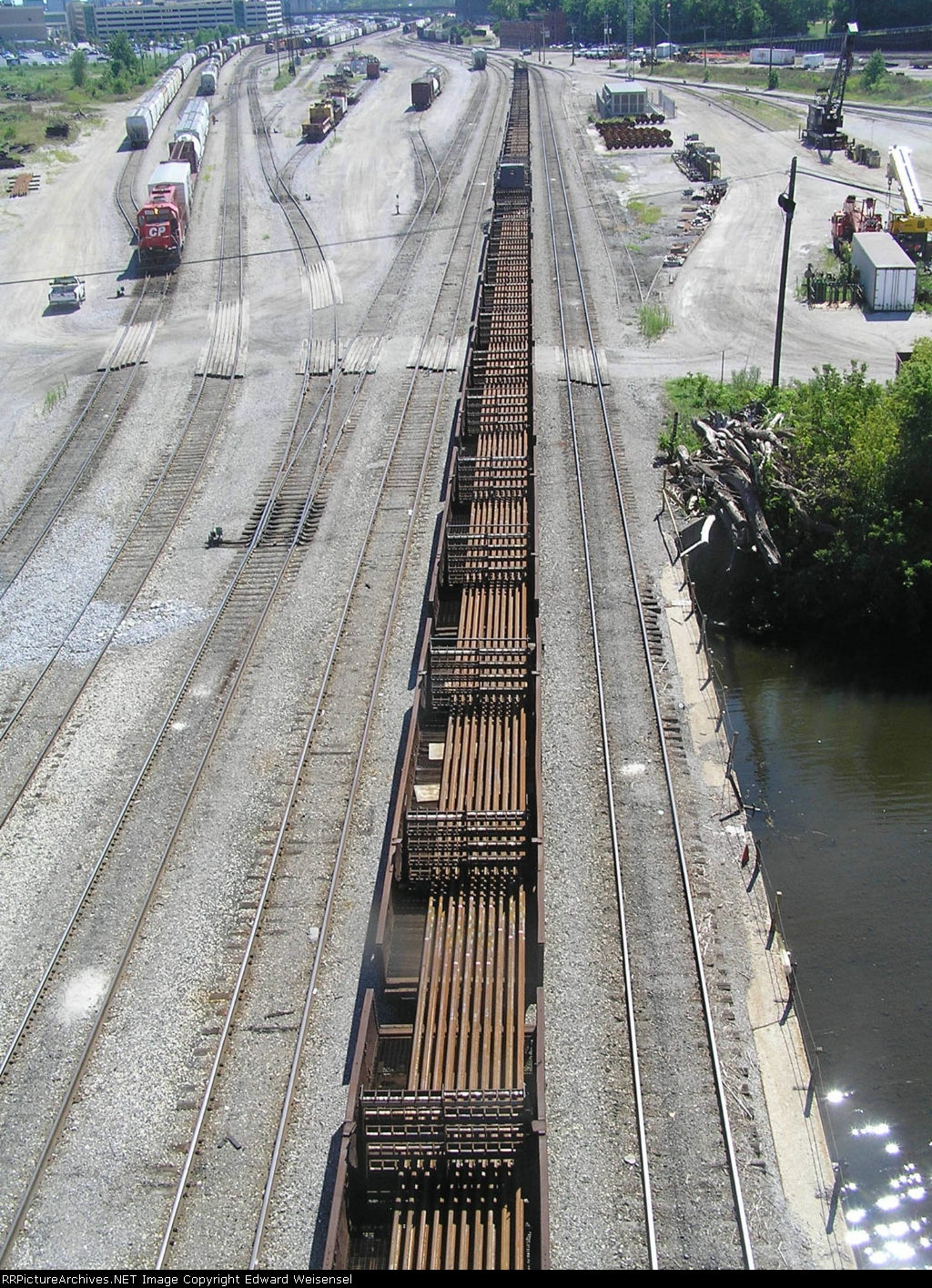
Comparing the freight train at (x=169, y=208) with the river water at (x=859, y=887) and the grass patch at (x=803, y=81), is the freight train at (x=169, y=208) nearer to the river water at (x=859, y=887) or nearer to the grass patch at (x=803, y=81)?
the river water at (x=859, y=887)

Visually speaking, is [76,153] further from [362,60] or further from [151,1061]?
[151,1061]

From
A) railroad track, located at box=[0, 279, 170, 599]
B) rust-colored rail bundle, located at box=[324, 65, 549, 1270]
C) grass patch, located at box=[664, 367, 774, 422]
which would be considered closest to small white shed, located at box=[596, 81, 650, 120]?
railroad track, located at box=[0, 279, 170, 599]

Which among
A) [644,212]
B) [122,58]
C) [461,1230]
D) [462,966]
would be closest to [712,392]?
[462,966]

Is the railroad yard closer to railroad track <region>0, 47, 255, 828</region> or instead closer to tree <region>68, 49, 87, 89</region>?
railroad track <region>0, 47, 255, 828</region>

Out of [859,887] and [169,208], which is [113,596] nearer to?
[859,887]

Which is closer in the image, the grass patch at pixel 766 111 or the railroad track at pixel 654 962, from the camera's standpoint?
the railroad track at pixel 654 962

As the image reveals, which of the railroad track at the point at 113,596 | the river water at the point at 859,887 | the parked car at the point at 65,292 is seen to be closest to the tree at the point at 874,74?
the parked car at the point at 65,292
